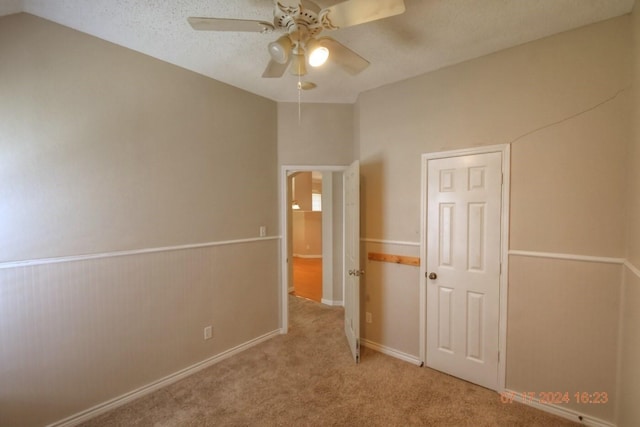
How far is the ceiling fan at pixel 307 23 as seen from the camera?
1.34m

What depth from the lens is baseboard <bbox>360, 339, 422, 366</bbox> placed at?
2.76 metres

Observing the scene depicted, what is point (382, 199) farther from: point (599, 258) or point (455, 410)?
point (455, 410)

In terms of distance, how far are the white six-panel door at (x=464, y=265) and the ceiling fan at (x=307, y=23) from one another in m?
1.42

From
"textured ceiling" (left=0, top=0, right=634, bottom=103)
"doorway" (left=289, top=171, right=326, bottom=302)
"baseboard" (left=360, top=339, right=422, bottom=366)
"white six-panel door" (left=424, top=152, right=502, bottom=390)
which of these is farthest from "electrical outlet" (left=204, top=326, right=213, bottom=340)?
"doorway" (left=289, top=171, right=326, bottom=302)

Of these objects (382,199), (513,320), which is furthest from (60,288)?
(513,320)

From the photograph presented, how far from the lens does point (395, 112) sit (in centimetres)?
284

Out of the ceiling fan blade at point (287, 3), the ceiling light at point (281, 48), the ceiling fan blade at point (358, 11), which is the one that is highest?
the ceiling fan blade at point (287, 3)

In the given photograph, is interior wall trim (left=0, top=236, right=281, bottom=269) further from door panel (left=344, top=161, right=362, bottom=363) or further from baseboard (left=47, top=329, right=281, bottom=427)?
door panel (left=344, top=161, right=362, bottom=363)

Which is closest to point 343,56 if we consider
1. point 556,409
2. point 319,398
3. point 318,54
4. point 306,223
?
point 318,54

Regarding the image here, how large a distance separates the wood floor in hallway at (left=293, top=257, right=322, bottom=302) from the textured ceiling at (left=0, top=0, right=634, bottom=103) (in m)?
3.74

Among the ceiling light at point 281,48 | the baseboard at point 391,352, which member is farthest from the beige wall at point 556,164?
the ceiling light at point 281,48

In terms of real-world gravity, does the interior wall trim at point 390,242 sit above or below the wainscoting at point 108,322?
above

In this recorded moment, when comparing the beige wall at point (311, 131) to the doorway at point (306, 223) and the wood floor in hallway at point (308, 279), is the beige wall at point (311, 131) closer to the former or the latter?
the wood floor in hallway at point (308, 279)

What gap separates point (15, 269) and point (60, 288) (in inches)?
10.5
